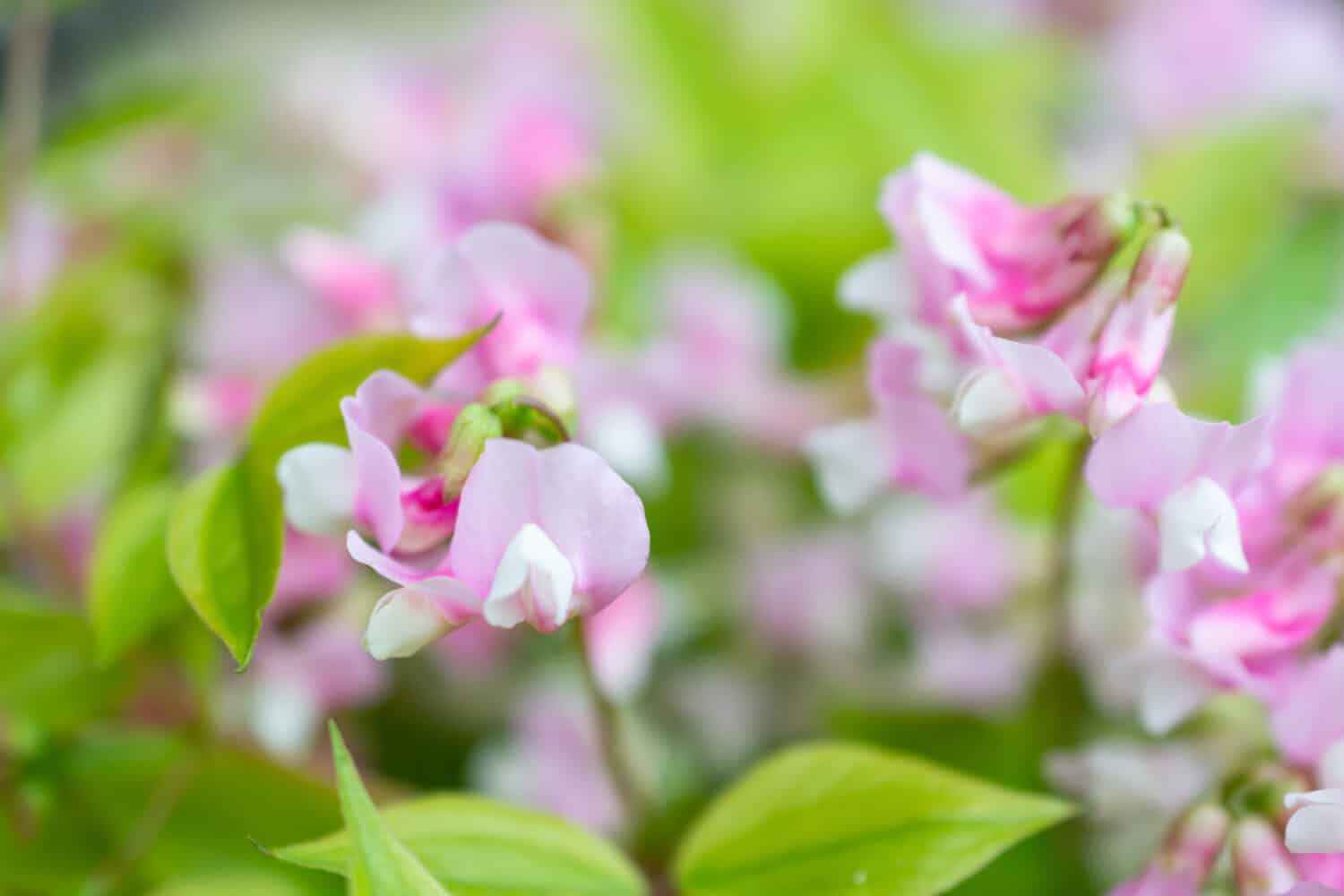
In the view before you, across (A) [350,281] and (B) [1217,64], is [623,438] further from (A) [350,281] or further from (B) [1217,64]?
(B) [1217,64]

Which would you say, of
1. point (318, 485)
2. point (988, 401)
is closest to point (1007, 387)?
point (988, 401)

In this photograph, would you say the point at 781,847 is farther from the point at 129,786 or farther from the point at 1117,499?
the point at 129,786

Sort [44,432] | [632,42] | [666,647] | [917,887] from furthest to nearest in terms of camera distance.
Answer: [632,42]
[666,647]
[44,432]
[917,887]

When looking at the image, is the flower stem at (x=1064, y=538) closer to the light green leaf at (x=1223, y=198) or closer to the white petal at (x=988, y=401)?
the white petal at (x=988, y=401)

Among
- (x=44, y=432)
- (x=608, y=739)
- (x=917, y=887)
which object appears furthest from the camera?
(x=44, y=432)

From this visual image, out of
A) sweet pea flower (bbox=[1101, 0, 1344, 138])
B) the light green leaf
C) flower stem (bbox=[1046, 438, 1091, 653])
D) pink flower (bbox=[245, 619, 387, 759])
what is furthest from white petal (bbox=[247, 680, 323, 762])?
sweet pea flower (bbox=[1101, 0, 1344, 138])

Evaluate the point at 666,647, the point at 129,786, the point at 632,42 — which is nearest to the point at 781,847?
the point at 129,786

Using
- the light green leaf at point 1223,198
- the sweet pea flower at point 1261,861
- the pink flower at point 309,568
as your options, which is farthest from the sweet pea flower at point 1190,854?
the light green leaf at point 1223,198

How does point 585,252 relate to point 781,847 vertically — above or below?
above
